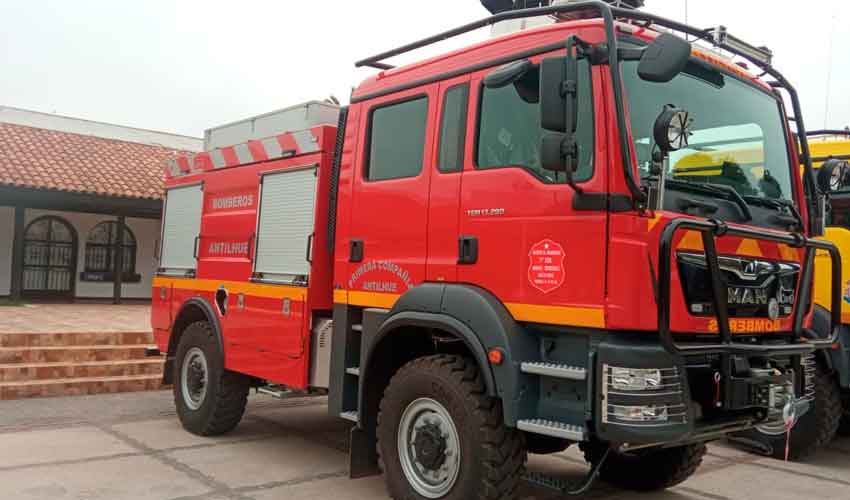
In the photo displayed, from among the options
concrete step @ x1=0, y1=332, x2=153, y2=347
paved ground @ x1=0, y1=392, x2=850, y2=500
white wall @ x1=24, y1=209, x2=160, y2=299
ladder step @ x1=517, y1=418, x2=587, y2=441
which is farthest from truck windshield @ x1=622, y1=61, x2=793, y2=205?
white wall @ x1=24, y1=209, x2=160, y2=299

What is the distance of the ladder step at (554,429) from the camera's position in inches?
148

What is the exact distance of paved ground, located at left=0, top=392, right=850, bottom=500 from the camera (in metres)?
5.32

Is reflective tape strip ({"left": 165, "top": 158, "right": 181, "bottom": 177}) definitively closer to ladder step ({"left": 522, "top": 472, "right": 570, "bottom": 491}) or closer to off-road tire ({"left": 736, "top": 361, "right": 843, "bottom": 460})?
ladder step ({"left": 522, "top": 472, "right": 570, "bottom": 491})

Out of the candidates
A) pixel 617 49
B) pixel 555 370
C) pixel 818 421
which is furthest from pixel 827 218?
pixel 555 370

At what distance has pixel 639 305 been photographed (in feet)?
12.2

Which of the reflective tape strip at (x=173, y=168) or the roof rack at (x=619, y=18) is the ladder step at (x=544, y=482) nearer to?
the roof rack at (x=619, y=18)

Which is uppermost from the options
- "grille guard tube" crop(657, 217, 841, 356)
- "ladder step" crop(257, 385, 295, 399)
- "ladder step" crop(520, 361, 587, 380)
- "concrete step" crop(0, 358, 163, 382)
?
"grille guard tube" crop(657, 217, 841, 356)

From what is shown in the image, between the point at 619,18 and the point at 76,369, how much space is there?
7.96 metres

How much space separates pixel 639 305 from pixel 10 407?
719cm

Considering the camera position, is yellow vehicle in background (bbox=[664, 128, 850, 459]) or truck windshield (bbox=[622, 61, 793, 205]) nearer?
truck windshield (bbox=[622, 61, 793, 205])

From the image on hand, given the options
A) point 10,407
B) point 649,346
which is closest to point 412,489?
point 649,346

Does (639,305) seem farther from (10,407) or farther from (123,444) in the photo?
(10,407)

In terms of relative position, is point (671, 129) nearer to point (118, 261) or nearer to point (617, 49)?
point (617, 49)

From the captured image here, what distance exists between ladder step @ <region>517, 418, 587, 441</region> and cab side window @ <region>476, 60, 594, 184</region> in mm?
1261
